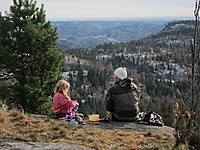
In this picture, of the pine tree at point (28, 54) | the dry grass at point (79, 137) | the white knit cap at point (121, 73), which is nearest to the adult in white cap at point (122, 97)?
the white knit cap at point (121, 73)

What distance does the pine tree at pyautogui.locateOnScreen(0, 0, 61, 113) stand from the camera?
17.1 meters

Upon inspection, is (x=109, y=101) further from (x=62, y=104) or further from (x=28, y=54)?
(x=28, y=54)

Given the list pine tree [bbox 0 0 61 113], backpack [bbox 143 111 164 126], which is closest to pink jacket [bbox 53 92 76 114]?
backpack [bbox 143 111 164 126]

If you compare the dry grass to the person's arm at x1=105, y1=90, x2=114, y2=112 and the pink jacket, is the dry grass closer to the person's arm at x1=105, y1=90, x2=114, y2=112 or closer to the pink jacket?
the pink jacket

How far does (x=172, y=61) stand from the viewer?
19712cm

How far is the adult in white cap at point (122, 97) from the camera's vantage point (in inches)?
335

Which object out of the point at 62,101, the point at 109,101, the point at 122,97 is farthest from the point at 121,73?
the point at 62,101

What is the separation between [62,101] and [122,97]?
2503 mm

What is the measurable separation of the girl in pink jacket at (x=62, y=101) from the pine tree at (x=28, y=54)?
8086 millimetres

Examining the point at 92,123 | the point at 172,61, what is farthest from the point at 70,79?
the point at 92,123

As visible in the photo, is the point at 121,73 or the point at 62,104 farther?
the point at 62,104

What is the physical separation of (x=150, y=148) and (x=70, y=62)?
571 ft

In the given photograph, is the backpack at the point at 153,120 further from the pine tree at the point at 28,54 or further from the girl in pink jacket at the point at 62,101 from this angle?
the pine tree at the point at 28,54

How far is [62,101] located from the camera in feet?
29.1
